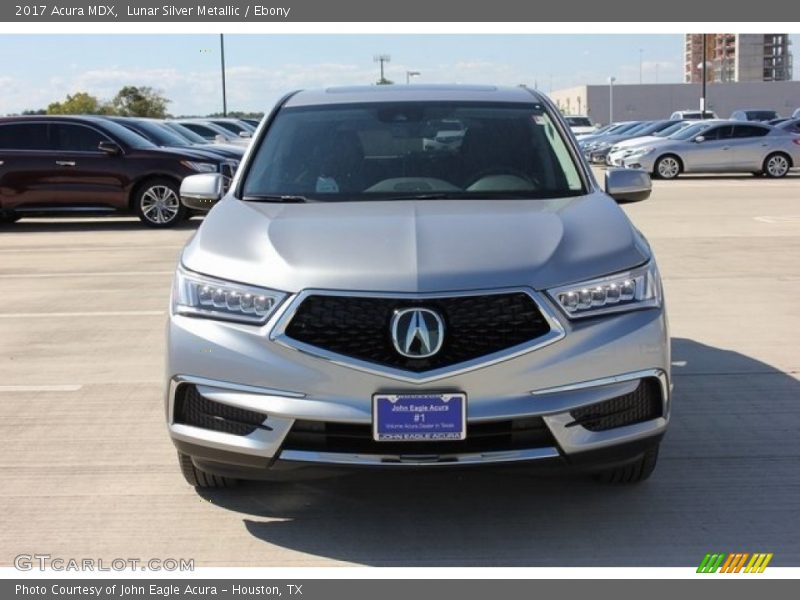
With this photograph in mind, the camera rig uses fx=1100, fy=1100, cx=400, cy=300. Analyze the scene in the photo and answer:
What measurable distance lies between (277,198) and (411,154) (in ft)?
2.48

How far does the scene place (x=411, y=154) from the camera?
5.40 meters

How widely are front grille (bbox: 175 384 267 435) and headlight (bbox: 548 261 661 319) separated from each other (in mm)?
1182

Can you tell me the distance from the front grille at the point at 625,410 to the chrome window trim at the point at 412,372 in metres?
0.30

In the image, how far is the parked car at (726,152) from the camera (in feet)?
86.8

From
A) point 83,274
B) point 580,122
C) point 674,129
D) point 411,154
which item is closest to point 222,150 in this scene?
point 83,274

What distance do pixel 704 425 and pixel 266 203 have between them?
2474 mm

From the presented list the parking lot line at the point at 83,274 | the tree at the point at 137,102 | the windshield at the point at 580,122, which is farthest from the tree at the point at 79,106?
the parking lot line at the point at 83,274

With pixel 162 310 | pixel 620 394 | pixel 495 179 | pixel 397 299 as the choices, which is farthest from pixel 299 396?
pixel 162 310

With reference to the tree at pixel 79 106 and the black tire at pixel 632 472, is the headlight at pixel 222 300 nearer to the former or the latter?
the black tire at pixel 632 472

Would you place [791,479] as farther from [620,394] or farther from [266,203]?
[266,203]

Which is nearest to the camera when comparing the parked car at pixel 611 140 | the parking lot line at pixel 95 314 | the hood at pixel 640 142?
the parking lot line at pixel 95 314

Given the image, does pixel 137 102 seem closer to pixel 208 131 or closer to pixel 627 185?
pixel 208 131

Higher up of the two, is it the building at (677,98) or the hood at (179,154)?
the building at (677,98)

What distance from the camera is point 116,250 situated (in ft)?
44.0
